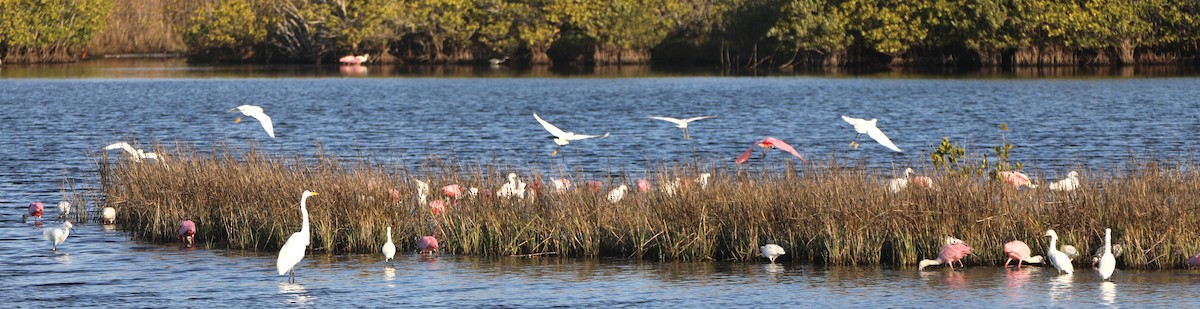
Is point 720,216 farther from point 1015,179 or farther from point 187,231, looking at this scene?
point 187,231

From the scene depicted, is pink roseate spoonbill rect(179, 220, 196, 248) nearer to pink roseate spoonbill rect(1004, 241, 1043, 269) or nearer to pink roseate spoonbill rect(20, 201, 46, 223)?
pink roseate spoonbill rect(20, 201, 46, 223)

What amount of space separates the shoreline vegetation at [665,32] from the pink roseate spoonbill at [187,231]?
212ft

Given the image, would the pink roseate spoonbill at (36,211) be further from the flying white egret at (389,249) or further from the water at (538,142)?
the flying white egret at (389,249)

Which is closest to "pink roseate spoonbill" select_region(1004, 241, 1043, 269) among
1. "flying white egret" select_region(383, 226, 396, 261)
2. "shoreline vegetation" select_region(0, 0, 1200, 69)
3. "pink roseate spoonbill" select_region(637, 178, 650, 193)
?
"pink roseate spoonbill" select_region(637, 178, 650, 193)

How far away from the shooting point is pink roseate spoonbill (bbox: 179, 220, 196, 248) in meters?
18.8

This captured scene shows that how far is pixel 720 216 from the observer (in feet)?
56.5

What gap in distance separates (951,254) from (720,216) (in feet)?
8.11

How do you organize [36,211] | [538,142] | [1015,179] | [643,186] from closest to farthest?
1. [1015,179]
2. [643,186]
3. [36,211]
4. [538,142]

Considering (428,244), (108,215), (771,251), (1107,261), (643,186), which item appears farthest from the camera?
(108,215)

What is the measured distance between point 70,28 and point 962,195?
331 ft

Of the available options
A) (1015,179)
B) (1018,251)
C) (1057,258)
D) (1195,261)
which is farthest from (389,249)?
(1195,261)

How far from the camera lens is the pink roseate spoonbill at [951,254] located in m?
16.0

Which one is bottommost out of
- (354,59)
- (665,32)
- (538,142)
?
(538,142)

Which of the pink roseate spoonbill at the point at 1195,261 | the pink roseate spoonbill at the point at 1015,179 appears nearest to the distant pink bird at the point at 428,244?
the pink roseate spoonbill at the point at 1015,179
